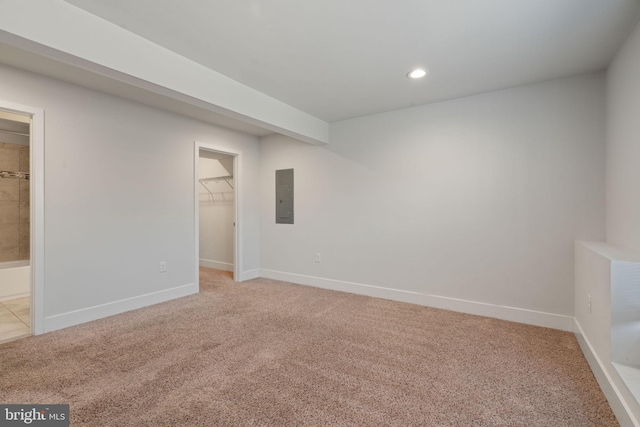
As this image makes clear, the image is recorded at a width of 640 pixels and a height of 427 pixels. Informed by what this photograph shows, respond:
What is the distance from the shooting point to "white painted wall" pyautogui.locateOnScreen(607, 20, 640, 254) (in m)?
1.96

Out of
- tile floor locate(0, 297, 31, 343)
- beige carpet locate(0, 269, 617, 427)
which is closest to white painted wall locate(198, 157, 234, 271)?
beige carpet locate(0, 269, 617, 427)

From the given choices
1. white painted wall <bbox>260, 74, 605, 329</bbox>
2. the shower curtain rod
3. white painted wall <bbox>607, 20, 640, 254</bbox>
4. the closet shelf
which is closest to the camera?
white painted wall <bbox>607, 20, 640, 254</bbox>

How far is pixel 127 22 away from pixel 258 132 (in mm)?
2825

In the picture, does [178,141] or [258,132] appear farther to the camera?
[258,132]

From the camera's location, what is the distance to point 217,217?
18.9ft

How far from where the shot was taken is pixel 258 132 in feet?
15.8

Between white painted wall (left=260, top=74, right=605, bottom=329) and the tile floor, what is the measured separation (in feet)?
10.2

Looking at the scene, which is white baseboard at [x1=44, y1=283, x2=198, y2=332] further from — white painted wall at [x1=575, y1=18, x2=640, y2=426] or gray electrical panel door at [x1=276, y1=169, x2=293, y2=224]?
white painted wall at [x1=575, y1=18, x2=640, y2=426]

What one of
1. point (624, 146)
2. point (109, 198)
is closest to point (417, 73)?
point (624, 146)

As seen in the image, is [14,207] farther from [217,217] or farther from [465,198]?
[465,198]

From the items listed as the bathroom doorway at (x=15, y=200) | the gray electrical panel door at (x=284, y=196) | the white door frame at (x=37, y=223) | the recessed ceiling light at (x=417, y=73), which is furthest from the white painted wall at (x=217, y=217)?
the recessed ceiling light at (x=417, y=73)

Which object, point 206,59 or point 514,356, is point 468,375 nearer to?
point 514,356

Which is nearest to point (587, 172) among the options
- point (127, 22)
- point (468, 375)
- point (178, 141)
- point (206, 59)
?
point (468, 375)

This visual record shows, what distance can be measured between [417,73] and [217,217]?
440 cm
